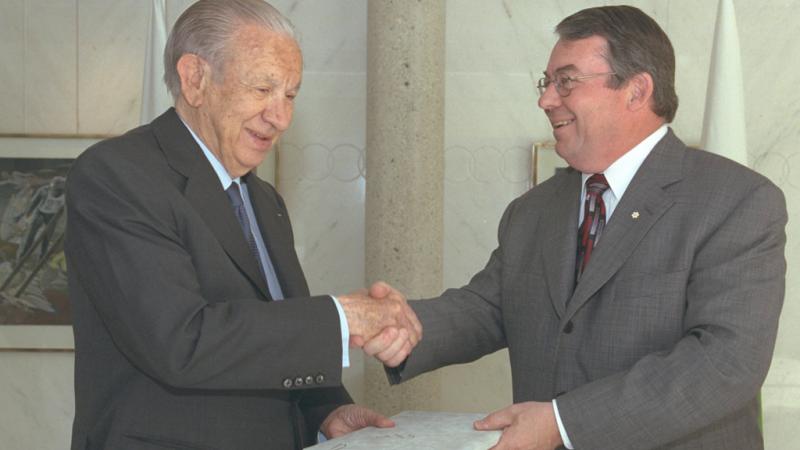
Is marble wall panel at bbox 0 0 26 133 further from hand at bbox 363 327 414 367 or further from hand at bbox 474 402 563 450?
hand at bbox 474 402 563 450

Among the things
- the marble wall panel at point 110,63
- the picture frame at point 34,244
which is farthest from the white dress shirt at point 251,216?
the picture frame at point 34,244

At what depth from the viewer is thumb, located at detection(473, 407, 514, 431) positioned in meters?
3.10

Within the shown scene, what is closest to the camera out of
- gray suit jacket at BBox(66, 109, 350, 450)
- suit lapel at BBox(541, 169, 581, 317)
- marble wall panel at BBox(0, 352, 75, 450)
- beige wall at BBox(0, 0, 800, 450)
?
gray suit jacket at BBox(66, 109, 350, 450)

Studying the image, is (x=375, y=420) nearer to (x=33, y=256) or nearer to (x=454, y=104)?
(x=454, y=104)

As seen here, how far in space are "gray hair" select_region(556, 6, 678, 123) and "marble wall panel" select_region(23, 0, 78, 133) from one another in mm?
4656

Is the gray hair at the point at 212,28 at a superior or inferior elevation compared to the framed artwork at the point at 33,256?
superior

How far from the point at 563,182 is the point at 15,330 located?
4.87m

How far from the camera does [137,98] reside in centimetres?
738

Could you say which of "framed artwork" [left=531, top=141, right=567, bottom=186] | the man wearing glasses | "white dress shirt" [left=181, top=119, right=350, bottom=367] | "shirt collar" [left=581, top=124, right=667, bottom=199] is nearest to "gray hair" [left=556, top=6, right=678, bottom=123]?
the man wearing glasses

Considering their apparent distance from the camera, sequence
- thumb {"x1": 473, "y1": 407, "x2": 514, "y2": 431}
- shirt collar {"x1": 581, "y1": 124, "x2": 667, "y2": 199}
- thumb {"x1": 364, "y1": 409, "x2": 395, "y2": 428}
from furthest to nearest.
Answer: shirt collar {"x1": 581, "y1": 124, "x2": 667, "y2": 199}
thumb {"x1": 364, "y1": 409, "x2": 395, "y2": 428}
thumb {"x1": 473, "y1": 407, "x2": 514, "y2": 431}

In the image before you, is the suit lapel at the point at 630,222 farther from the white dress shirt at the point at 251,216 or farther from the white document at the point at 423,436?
the white dress shirt at the point at 251,216

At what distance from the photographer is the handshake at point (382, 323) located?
10.4 ft

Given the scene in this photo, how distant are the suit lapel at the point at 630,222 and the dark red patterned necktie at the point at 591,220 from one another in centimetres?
11

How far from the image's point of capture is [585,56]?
12.2 ft
